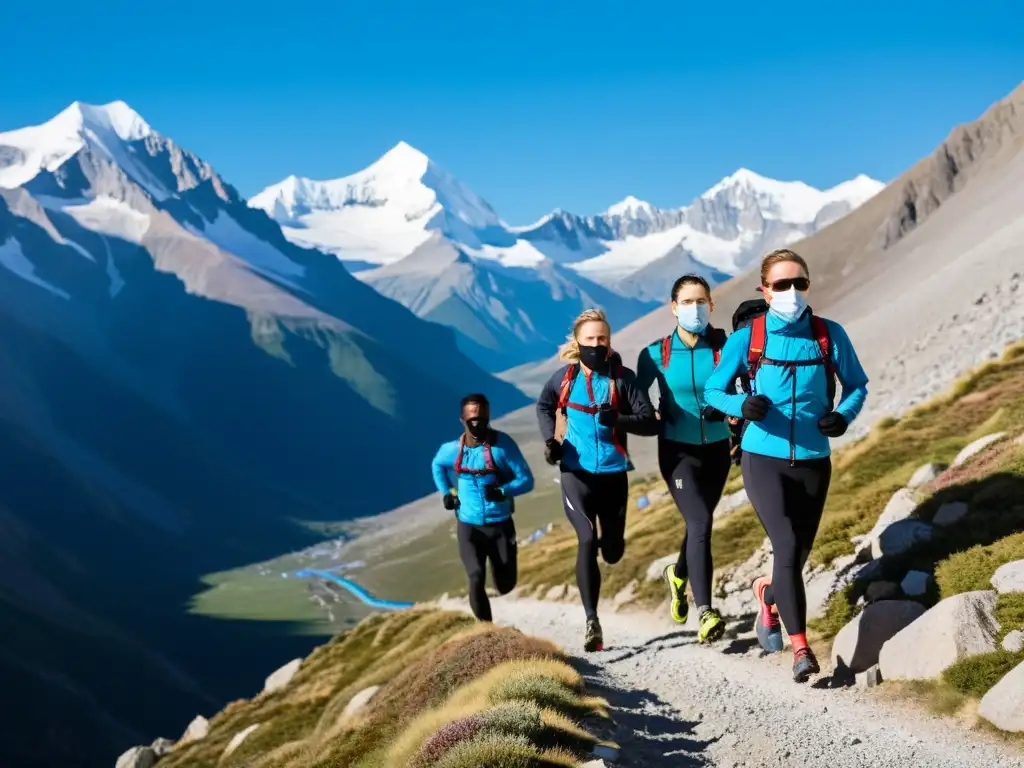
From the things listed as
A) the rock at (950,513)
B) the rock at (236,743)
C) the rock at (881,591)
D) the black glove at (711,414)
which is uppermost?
the black glove at (711,414)

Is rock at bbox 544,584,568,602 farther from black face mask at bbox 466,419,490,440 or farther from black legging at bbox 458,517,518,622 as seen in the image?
black face mask at bbox 466,419,490,440

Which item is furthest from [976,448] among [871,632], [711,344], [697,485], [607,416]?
[607,416]

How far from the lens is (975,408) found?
94.3 feet

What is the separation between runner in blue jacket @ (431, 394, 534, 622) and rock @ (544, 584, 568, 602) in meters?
18.6

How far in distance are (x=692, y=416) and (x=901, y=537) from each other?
4800 mm

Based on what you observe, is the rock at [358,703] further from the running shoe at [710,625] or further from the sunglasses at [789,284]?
the sunglasses at [789,284]

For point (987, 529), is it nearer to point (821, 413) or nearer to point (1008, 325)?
point (821, 413)

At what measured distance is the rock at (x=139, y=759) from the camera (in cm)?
5641

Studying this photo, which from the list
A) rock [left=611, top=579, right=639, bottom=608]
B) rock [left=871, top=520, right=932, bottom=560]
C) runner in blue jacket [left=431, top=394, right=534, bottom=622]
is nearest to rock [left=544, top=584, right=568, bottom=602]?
rock [left=611, top=579, right=639, bottom=608]

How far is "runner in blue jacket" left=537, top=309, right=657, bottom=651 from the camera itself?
504 inches

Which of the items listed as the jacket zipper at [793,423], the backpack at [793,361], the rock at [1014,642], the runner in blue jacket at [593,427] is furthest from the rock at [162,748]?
the rock at [1014,642]

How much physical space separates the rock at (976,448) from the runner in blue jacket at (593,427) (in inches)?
366

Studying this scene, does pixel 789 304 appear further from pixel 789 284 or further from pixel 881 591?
pixel 881 591

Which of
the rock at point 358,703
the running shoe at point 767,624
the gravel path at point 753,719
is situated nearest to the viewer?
the gravel path at point 753,719
